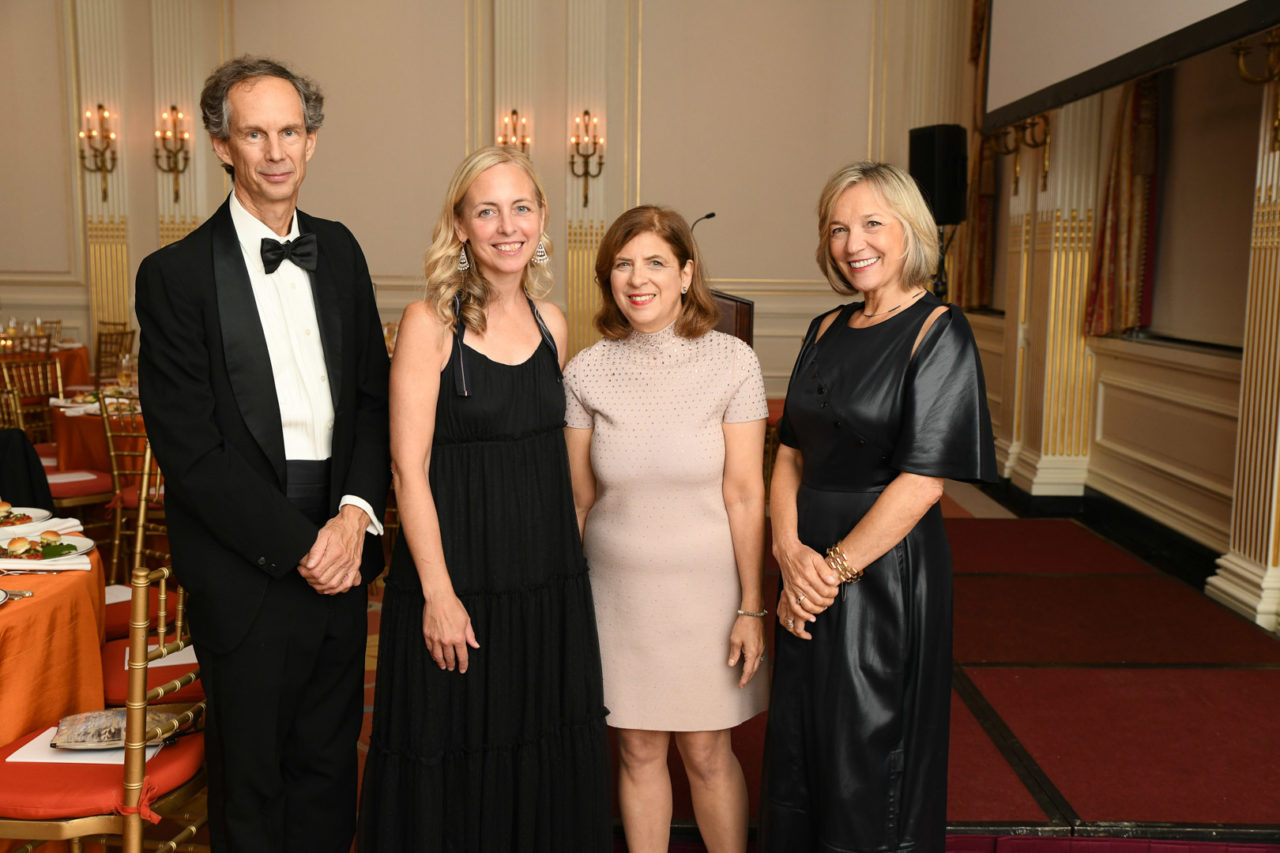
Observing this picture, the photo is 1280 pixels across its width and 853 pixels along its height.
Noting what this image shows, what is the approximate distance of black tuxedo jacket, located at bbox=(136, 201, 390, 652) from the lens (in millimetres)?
1881

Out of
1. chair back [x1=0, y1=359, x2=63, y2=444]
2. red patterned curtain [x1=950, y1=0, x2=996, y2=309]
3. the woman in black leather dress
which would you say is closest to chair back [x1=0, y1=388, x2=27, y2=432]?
chair back [x1=0, y1=359, x2=63, y2=444]

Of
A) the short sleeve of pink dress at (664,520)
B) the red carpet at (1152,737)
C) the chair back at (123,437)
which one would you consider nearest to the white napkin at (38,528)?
the short sleeve of pink dress at (664,520)

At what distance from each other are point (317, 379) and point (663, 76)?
7.36 m

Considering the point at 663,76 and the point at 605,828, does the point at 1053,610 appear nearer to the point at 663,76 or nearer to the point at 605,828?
the point at 605,828

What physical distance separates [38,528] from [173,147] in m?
6.88

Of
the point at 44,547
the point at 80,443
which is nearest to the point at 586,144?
the point at 80,443

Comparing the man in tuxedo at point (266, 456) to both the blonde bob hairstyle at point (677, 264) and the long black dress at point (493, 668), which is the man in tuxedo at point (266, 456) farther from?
the blonde bob hairstyle at point (677, 264)

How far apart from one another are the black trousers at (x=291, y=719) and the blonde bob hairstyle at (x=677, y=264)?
0.66m

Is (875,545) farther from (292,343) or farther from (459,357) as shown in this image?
(292,343)

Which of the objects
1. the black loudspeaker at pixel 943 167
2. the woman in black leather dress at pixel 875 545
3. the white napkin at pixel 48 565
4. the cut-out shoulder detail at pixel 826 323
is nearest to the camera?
the woman in black leather dress at pixel 875 545

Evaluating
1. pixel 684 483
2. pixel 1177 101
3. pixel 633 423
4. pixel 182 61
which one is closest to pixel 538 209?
pixel 633 423

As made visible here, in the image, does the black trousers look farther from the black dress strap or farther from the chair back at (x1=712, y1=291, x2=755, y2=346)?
the chair back at (x1=712, y1=291, x2=755, y2=346)

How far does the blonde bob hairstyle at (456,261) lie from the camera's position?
6.60 feet

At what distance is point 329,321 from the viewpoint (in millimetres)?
2014
